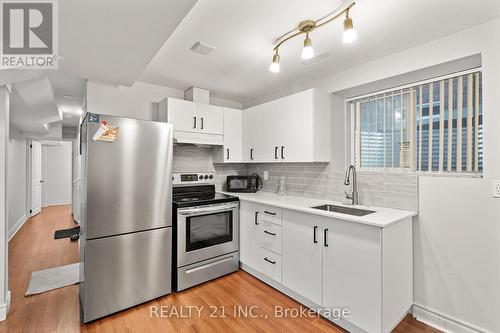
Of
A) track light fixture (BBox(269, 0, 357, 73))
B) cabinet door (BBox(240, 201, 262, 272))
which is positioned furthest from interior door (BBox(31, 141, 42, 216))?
track light fixture (BBox(269, 0, 357, 73))

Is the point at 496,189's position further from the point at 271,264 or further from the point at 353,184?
the point at 271,264

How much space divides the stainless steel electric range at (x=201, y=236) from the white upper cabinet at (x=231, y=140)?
61cm

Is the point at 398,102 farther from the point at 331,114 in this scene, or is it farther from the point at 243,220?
the point at 243,220

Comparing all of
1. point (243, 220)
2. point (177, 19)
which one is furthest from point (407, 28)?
point (243, 220)

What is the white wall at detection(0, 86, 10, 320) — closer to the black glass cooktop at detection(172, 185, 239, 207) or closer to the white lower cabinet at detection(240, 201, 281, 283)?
the black glass cooktop at detection(172, 185, 239, 207)

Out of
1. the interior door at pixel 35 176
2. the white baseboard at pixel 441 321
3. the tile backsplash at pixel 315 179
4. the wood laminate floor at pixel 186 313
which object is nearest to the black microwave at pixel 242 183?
the tile backsplash at pixel 315 179

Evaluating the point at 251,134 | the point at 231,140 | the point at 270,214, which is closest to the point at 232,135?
the point at 231,140

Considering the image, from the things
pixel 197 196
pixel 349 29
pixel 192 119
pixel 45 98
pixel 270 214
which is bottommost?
pixel 270 214

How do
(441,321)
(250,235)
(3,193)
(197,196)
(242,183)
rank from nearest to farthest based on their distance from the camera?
(441,321) → (3,193) → (250,235) → (197,196) → (242,183)

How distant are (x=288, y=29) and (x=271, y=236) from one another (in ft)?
6.60

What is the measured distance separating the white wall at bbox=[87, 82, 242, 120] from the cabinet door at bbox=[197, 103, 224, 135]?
0.52 meters

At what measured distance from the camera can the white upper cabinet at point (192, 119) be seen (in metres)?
2.93

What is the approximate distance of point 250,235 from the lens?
9.55ft

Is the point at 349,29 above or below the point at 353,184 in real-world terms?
above
